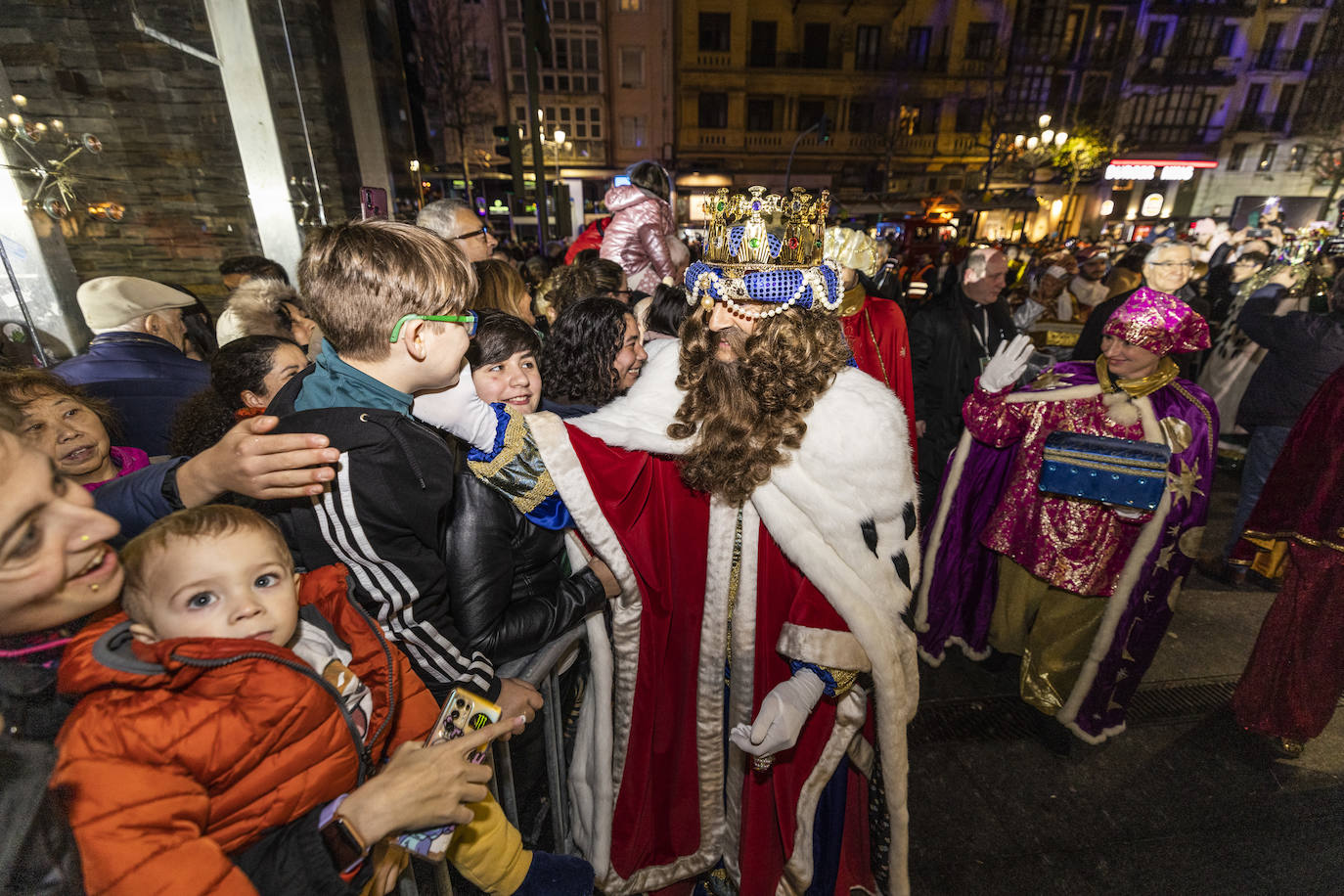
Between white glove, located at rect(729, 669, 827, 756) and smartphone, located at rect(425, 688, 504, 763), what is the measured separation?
80 centimetres

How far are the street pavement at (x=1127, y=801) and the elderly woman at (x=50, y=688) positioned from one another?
8.38 ft

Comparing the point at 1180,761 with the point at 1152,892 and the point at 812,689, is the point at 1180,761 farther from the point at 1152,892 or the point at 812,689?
the point at 812,689

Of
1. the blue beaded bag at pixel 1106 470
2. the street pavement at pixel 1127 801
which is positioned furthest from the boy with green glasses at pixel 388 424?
the blue beaded bag at pixel 1106 470

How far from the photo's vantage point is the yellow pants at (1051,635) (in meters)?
3.10

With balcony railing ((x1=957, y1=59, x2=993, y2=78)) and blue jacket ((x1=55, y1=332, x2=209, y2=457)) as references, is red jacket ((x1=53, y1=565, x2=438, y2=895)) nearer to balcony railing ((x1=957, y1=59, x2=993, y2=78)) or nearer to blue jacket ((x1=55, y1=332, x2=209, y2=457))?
blue jacket ((x1=55, y1=332, x2=209, y2=457))

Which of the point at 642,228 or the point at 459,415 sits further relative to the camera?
the point at 642,228

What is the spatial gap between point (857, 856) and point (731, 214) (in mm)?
2694

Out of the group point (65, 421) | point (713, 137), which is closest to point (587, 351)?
point (65, 421)

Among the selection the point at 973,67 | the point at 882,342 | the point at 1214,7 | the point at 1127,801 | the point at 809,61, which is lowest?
the point at 1127,801

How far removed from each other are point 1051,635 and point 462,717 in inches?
129

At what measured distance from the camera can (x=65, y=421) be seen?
6.91 ft

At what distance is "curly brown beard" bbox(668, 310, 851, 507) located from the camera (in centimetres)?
178

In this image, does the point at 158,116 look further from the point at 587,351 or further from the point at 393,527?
the point at 393,527

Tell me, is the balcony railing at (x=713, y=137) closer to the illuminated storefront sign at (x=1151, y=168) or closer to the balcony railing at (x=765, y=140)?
the balcony railing at (x=765, y=140)
